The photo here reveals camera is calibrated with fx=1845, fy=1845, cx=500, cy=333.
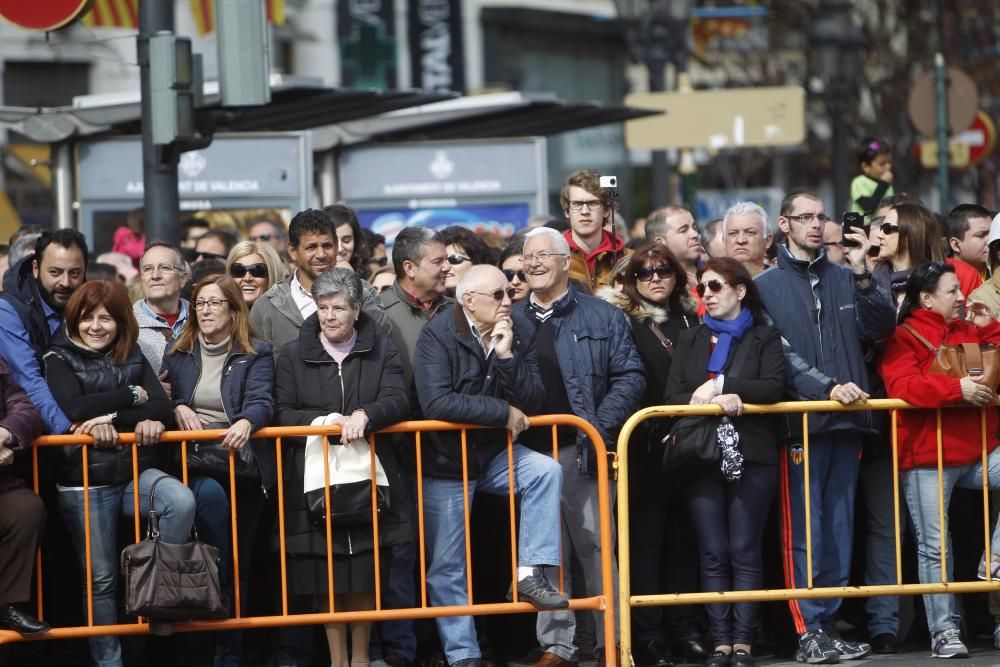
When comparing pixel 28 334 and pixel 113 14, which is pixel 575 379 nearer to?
pixel 28 334

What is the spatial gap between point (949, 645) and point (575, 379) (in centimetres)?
211

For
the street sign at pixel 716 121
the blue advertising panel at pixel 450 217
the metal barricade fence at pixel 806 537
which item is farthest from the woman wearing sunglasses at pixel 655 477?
the street sign at pixel 716 121

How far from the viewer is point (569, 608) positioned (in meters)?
8.15

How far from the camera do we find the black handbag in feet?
25.1

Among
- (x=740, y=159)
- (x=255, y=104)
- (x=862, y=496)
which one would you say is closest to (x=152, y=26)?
(x=255, y=104)

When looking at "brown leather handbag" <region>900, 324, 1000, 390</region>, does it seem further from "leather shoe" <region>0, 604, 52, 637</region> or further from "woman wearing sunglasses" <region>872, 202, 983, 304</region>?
"leather shoe" <region>0, 604, 52, 637</region>

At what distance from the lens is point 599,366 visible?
8469mm

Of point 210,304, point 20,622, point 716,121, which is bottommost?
point 20,622

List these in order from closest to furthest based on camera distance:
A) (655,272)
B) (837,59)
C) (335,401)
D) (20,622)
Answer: (20,622) → (335,401) → (655,272) → (837,59)

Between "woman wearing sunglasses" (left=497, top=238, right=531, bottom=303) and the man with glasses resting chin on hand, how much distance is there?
52.2 inches

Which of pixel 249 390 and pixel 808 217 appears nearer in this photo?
pixel 249 390

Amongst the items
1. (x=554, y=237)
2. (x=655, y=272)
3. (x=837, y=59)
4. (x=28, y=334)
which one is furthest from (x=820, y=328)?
(x=837, y=59)

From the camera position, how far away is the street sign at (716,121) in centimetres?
1791

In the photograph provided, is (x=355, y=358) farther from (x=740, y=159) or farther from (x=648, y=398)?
(x=740, y=159)
